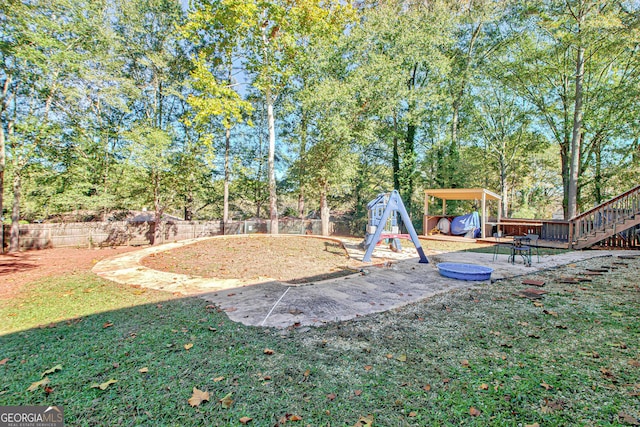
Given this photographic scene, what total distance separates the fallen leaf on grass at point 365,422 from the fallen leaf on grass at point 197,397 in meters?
1.00

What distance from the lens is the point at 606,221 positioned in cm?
886

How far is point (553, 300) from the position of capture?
3.77m

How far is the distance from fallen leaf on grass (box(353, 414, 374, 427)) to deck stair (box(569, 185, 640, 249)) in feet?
36.8

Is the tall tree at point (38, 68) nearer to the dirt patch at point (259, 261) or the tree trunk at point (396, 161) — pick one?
the dirt patch at point (259, 261)

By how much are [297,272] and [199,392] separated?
3813 millimetres

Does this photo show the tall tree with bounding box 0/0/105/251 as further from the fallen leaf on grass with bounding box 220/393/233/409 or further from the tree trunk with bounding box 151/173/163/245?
the fallen leaf on grass with bounding box 220/393/233/409

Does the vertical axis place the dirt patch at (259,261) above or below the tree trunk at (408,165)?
below

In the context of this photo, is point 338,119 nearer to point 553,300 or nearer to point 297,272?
point 297,272

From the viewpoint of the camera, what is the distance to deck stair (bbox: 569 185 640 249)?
8.23 metres

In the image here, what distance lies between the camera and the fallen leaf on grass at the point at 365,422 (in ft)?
5.17

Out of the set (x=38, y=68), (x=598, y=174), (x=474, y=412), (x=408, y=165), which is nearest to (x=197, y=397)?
(x=474, y=412)

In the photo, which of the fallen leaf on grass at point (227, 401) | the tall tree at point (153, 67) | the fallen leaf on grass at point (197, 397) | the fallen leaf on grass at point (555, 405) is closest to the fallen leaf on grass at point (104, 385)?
the fallen leaf on grass at point (197, 397)

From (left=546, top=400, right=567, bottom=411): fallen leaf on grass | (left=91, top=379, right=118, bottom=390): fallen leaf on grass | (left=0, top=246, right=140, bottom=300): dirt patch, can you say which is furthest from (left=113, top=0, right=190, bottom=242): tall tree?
(left=546, top=400, right=567, bottom=411): fallen leaf on grass

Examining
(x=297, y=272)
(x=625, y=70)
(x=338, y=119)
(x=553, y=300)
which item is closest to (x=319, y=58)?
(x=338, y=119)
